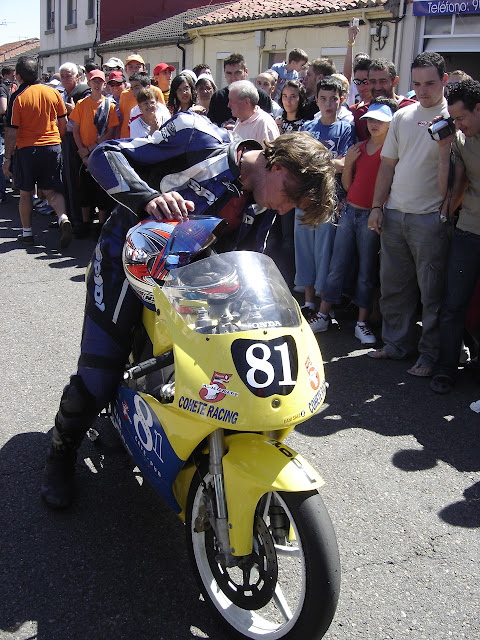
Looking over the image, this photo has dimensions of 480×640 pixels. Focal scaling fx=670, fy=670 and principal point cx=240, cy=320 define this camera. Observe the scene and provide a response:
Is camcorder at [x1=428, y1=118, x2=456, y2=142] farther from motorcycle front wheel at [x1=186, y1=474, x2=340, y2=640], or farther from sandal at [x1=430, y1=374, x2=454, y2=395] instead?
motorcycle front wheel at [x1=186, y1=474, x2=340, y2=640]

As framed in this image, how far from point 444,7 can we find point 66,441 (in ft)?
45.8

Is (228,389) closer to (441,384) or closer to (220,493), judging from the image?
(220,493)

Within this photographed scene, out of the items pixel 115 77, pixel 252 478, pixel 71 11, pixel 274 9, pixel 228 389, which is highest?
pixel 71 11

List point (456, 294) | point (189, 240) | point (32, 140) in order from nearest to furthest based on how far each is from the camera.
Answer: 1. point (189, 240)
2. point (456, 294)
3. point (32, 140)

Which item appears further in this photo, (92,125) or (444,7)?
(444,7)

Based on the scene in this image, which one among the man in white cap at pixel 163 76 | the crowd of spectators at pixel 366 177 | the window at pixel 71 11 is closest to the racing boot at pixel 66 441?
the crowd of spectators at pixel 366 177

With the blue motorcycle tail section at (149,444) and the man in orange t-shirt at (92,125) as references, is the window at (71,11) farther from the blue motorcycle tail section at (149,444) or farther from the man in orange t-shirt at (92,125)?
the blue motorcycle tail section at (149,444)

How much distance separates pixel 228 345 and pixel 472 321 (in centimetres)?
342

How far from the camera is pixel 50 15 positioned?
35812mm

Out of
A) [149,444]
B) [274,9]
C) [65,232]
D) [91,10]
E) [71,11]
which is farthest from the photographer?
[71,11]

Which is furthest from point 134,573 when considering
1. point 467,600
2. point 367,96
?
point 367,96

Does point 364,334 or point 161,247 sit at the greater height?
point 161,247

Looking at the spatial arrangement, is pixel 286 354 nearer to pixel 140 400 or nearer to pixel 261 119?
pixel 140 400

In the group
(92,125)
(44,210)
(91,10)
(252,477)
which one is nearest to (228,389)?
(252,477)
